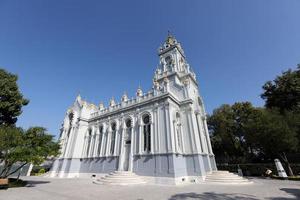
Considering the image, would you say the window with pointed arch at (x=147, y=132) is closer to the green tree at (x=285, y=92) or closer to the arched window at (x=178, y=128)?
the arched window at (x=178, y=128)

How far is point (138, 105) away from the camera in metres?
20.0

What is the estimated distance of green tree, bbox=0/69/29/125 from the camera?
17.6 metres

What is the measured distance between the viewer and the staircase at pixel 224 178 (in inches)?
566

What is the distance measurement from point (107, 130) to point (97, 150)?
3.09 metres

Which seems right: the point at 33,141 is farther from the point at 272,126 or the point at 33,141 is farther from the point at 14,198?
the point at 272,126

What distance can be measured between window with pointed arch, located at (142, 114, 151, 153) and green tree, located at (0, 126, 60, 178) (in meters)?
8.90

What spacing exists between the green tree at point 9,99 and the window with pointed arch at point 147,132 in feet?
49.4

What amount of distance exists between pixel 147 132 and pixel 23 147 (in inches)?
446

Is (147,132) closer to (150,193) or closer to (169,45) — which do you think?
(150,193)

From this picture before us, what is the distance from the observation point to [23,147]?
12.1 meters

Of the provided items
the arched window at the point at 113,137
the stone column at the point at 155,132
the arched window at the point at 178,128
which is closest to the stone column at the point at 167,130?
the stone column at the point at 155,132

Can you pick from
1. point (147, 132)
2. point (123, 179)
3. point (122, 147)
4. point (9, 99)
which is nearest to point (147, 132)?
point (147, 132)

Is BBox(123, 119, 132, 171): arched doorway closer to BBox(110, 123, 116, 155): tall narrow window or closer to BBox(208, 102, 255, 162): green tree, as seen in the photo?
BBox(110, 123, 116, 155): tall narrow window

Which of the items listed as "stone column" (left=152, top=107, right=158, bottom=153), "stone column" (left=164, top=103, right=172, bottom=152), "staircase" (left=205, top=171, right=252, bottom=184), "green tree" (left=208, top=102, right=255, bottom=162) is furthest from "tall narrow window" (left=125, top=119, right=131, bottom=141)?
"green tree" (left=208, top=102, right=255, bottom=162)
